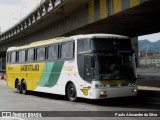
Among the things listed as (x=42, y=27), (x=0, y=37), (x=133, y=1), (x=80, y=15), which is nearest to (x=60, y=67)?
(x=133, y=1)

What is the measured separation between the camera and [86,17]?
24.9 meters

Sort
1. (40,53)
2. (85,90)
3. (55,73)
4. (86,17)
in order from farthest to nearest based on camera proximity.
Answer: (86,17), (40,53), (55,73), (85,90)

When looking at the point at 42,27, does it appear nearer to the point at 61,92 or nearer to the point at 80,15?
the point at 80,15

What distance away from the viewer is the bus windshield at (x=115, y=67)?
1537cm

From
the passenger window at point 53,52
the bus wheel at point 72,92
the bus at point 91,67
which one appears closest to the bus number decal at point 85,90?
the bus at point 91,67

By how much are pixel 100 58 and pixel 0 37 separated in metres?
44.4

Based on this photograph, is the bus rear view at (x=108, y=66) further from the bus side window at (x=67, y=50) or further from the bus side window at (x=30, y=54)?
the bus side window at (x=30, y=54)

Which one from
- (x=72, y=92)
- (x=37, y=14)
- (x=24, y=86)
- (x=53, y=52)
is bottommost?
(x=72, y=92)

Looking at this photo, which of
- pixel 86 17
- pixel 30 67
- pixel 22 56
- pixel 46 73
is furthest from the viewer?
pixel 86 17

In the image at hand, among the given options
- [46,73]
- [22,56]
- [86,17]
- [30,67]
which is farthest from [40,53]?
[86,17]

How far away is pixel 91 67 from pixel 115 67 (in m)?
1.01

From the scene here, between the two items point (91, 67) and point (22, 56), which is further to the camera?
point (22, 56)

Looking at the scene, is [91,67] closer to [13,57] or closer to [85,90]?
[85,90]

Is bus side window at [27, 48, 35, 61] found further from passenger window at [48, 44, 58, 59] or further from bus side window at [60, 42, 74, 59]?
bus side window at [60, 42, 74, 59]
